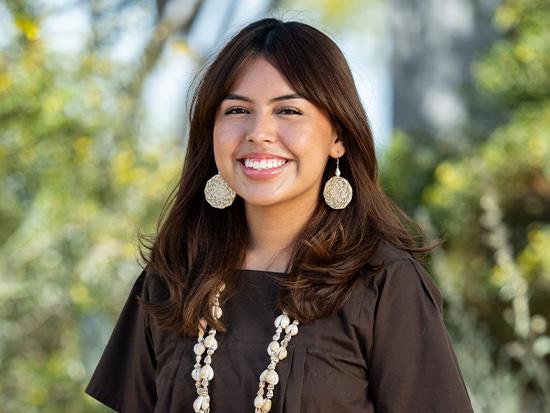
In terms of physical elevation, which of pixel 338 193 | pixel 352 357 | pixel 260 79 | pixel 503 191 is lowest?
pixel 352 357

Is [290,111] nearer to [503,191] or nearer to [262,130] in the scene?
[262,130]

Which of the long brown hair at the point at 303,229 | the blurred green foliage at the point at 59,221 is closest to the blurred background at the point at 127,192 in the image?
the blurred green foliage at the point at 59,221

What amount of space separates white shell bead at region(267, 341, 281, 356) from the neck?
253 mm

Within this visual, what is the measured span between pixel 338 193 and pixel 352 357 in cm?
46

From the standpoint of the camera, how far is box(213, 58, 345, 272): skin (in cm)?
280

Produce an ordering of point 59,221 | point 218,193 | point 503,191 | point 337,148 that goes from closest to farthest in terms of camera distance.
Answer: point 337,148 < point 218,193 < point 59,221 < point 503,191

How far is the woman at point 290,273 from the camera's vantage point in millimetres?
2709

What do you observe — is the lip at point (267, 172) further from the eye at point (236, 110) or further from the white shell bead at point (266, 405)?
the white shell bead at point (266, 405)

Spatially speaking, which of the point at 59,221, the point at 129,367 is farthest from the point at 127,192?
the point at 129,367

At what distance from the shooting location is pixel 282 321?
9.12 feet

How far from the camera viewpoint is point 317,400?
2686 mm

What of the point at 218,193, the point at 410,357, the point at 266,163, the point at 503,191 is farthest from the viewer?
the point at 503,191

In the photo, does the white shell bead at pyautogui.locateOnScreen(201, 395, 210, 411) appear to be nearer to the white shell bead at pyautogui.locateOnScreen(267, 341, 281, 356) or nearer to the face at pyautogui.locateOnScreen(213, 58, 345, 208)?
the white shell bead at pyautogui.locateOnScreen(267, 341, 281, 356)

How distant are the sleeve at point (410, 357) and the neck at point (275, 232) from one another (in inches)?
12.2
